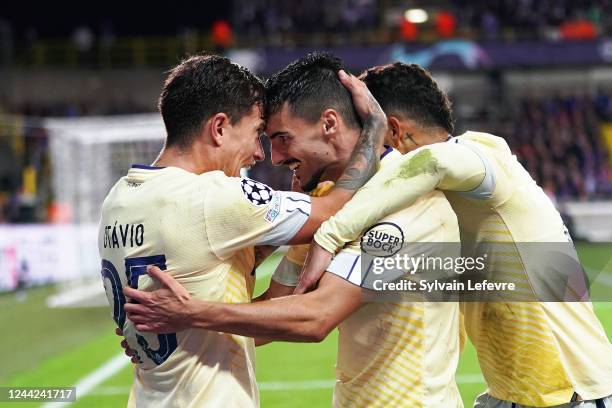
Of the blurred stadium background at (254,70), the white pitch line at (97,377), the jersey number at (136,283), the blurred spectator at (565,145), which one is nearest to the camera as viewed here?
the jersey number at (136,283)

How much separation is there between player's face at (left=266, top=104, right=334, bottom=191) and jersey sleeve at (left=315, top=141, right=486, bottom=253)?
28 centimetres

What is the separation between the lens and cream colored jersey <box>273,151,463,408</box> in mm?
2863

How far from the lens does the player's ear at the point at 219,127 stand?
121 inches

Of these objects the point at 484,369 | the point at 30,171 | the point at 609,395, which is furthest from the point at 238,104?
the point at 30,171

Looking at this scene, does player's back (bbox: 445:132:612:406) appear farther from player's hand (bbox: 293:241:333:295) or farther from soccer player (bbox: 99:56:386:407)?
player's hand (bbox: 293:241:333:295)

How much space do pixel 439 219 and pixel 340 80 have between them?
A: 713mm

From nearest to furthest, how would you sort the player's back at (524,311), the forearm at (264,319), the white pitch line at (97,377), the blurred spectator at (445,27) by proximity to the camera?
the forearm at (264,319) < the player's back at (524,311) < the white pitch line at (97,377) < the blurred spectator at (445,27)

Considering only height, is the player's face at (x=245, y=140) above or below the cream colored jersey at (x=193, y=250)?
above

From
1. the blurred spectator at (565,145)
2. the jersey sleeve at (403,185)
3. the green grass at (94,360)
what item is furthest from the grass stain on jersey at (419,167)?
the blurred spectator at (565,145)

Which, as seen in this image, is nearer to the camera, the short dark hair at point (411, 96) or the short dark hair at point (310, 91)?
the short dark hair at point (310, 91)

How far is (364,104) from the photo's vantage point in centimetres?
323

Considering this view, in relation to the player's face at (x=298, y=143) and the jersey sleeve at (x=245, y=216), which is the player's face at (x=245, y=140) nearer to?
the player's face at (x=298, y=143)

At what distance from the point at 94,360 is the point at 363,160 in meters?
7.34

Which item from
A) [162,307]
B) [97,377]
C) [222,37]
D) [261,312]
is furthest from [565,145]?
[162,307]
